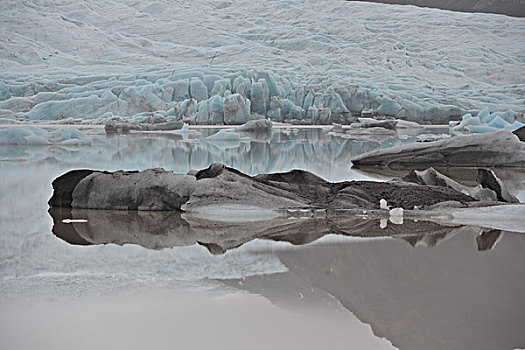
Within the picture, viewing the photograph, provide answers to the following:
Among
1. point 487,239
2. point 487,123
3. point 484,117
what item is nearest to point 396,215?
point 487,239

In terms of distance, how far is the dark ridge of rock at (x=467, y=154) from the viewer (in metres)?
5.33

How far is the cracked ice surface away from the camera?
42.5ft

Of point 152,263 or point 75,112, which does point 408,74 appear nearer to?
point 75,112

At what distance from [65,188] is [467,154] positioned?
3.53 meters

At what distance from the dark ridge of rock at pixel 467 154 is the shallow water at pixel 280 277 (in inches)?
113

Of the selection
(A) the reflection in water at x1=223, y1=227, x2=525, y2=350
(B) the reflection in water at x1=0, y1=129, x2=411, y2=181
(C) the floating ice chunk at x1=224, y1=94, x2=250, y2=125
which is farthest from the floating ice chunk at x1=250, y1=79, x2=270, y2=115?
(A) the reflection in water at x1=223, y1=227, x2=525, y2=350

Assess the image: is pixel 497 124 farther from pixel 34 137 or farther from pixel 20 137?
pixel 20 137

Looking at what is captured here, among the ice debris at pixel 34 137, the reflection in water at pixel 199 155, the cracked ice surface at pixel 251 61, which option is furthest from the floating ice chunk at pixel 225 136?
the cracked ice surface at pixel 251 61

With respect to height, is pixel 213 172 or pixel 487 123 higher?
pixel 213 172

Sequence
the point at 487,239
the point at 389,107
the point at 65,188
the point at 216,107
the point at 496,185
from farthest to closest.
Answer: the point at 389,107 < the point at 216,107 < the point at 496,185 < the point at 65,188 < the point at 487,239

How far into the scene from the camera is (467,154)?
5.35 meters

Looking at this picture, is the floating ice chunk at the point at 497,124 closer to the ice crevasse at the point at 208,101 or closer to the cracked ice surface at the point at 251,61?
the ice crevasse at the point at 208,101

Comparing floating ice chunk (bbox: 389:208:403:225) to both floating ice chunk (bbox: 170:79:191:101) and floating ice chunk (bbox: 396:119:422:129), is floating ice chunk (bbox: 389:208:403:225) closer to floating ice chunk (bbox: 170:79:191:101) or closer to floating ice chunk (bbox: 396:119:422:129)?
floating ice chunk (bbox: 396:119:422:129)

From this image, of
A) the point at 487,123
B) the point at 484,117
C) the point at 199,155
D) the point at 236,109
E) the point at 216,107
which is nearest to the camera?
the point at 199,155
